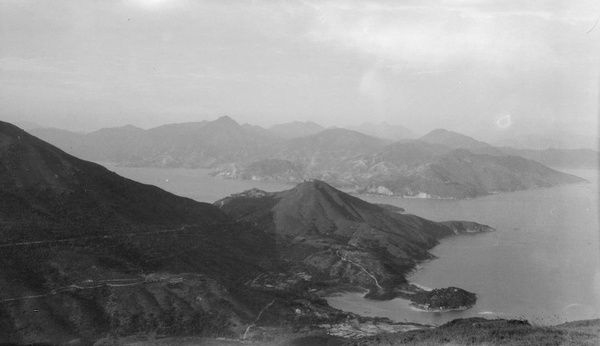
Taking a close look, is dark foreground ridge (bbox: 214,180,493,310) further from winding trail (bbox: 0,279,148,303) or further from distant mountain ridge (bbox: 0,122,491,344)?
winding trail (bbox: 0,279,148,303)

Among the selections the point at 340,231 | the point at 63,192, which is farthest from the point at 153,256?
the point at 340,231

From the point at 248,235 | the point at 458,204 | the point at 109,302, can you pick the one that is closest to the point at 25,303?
the point at 109,302

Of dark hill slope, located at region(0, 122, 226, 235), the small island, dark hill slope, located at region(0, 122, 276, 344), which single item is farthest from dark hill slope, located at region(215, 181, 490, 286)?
dark hill slope, located at region(0, 122, 226, 235)

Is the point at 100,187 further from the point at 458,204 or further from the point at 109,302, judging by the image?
the point at 458,204

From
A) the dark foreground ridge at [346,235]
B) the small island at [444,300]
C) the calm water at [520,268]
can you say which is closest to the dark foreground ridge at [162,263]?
the dark foreground ridge at [346,235]

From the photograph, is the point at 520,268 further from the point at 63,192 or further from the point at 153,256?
the point at 63,192
